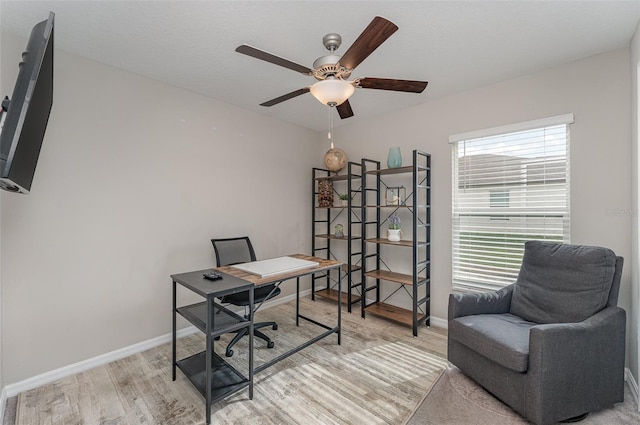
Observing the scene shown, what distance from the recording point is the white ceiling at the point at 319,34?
5.75 feet

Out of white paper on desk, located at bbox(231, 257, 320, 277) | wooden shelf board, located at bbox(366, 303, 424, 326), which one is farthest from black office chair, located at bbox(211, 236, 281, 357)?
wooden shelf board, located at bbox(366, 303, 424, 326)

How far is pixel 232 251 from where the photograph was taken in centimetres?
298

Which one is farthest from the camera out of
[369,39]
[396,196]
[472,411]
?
[396,196]

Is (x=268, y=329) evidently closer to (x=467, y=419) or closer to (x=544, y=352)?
(x=467, y=419)

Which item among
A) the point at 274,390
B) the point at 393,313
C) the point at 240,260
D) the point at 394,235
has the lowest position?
the point at 274,390

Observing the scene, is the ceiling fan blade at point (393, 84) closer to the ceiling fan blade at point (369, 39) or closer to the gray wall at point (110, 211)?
the ceiling fan blade at point (369, 39)

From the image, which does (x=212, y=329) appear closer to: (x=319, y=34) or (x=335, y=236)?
(x=319, y=34)

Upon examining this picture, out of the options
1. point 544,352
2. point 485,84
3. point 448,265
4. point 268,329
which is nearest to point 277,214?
point 268,329

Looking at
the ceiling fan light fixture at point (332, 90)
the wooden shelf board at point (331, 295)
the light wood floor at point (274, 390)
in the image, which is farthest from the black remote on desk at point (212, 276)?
the wooden shelf board at point (331, 295)

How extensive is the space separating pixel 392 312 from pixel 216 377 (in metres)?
2.00

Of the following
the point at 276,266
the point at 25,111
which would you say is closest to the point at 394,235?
the point at 276,266

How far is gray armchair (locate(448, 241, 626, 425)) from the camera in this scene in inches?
66.5

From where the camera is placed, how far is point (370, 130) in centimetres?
381

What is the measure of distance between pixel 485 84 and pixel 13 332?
441cm
